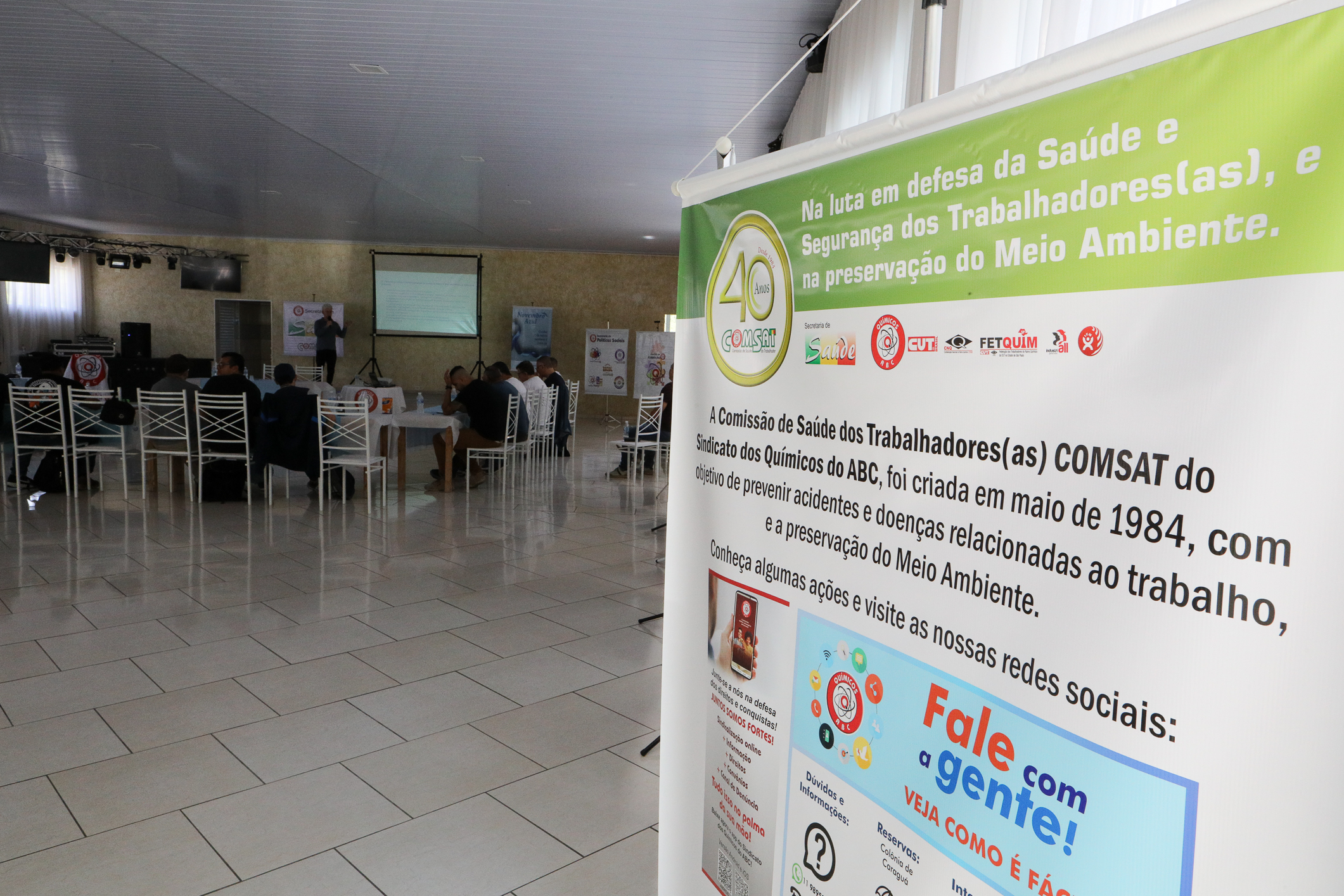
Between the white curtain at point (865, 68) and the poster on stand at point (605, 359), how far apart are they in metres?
10.5

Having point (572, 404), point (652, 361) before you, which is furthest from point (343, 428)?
point (652, 361)

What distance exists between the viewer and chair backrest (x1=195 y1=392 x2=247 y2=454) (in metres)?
6.89

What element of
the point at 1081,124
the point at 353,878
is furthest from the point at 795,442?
the point at 353,878

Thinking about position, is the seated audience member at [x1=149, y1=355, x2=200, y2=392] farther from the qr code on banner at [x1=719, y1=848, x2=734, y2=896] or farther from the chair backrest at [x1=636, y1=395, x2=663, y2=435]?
the qr code on banner at [x1=719, y1=848, x2=734, y2=896]

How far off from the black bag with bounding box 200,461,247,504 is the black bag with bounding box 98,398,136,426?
84cm

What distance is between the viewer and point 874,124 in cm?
127

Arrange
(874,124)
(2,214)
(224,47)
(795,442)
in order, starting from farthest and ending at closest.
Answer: (2,214) < (224,47) < (795,442) < (874,124)

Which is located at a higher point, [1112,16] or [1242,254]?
[1112,16]

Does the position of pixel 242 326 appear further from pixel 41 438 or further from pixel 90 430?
pixel 41 438

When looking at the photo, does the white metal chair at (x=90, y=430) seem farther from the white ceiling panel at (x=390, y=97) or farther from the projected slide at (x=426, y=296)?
the projected slide at (x=426, y=296)

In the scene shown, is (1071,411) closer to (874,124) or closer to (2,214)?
(874,124)

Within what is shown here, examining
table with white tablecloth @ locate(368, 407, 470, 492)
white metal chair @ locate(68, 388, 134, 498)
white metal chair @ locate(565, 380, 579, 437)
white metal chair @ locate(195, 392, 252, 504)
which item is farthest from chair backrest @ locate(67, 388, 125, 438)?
white metal chair @ locate(565, 380, 579, 437)

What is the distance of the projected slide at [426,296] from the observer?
15109 millimetres

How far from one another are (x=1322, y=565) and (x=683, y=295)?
1.24 metres
